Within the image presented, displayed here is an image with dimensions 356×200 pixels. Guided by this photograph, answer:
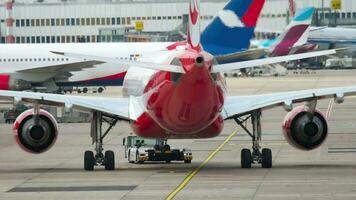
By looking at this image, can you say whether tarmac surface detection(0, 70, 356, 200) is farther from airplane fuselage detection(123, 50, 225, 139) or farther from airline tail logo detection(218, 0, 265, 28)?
airline tail logo detection(218, 0, 265, 28)

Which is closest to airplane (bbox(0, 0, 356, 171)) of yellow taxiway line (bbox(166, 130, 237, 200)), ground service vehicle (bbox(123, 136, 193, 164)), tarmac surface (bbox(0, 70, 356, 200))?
tarmac surface (bbox(0, 70, 356, 200))

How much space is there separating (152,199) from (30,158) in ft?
45.9

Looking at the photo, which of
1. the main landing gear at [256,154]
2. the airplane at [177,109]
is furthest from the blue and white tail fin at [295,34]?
the main landing gear at [256,154]

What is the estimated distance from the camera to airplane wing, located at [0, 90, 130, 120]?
34.5m

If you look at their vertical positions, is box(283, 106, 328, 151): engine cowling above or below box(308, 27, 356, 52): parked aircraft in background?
below

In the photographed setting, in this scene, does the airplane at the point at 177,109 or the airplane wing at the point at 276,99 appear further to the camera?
the airplane wing at the point at 276,99

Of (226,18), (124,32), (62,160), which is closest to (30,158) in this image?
(62,160)

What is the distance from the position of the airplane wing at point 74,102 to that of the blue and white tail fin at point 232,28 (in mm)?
32857

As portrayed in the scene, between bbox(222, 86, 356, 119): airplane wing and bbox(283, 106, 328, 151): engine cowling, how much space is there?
1.50ft

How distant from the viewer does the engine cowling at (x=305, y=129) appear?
115 feet

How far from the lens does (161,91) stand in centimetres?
3284

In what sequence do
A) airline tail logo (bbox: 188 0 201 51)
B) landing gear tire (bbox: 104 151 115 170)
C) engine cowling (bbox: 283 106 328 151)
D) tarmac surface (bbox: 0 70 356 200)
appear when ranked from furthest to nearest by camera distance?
landing gear tire (bbox: 104 151 115 170) < engine cowling (bbox: 283 106 328 151) < airline tail logo (bbox: 188 0 201 51) < tarmac surface (bbox: 0 70 356 200)

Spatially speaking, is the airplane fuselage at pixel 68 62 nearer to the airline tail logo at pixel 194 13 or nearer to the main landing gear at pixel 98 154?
the main landing gear at pixel 98 154

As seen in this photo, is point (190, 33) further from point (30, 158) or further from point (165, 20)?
point (165, 20)
